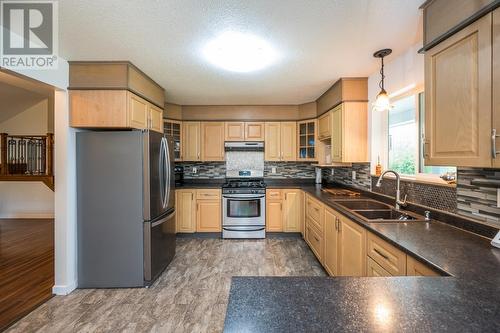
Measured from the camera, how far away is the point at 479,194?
4.79 feet

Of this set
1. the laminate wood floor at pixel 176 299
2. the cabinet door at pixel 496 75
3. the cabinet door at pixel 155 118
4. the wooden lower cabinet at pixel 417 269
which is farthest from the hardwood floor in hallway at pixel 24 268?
the cabinet door at pixel 496 75

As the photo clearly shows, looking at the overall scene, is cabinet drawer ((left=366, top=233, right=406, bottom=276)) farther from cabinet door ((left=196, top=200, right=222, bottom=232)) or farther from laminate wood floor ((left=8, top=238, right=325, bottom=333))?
cabinet door ((left=196, top=200, right=222, bottom=232))

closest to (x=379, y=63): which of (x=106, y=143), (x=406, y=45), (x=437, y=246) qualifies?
(x=406, y=45)

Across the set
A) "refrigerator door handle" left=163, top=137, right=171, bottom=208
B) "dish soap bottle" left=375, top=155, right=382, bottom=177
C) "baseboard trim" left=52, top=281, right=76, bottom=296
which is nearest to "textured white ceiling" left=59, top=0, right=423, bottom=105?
"refrigerator door handle" left=163, top=137, right=171, bottom=208

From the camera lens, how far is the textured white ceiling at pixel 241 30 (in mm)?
1492

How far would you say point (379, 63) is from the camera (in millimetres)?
2396

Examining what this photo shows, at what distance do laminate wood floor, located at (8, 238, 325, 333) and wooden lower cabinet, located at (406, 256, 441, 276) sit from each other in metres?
1.44

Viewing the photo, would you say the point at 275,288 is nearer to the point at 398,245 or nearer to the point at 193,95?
the point at 398,245

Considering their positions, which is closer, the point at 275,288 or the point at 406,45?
the point at 275,288

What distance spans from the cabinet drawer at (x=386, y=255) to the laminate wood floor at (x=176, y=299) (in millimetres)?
1257

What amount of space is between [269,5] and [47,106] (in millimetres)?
6419

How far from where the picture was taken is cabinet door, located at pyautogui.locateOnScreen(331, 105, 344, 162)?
292 centimetres

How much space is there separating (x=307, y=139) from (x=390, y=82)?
5.80 ft

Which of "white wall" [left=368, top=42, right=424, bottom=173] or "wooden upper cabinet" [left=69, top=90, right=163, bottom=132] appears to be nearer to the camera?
"white wall" [left=368, top=42, right=424, bottom=173]
